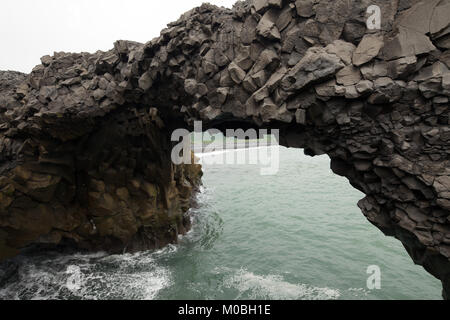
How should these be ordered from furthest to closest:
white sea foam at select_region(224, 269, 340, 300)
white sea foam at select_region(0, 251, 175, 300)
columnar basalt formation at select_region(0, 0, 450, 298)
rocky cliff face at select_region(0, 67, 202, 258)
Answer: white sea foam at select_region(0, 251, 175, 300) < rocky cliff face at select_region(0, 67, 202, 258) < white sea foam at select_region(224, 269, 340, 300) < columnar basalt formation at select_region(0, 0, 450, 298)

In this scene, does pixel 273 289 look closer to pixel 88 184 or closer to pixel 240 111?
pixel 240 111

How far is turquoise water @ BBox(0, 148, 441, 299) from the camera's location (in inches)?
388

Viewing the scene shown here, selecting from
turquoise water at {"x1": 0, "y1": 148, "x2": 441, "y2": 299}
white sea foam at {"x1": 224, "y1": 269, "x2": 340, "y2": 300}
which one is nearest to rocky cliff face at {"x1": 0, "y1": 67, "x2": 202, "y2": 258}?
turquoise water at {"x1": 0, "y1": 148, "x2": 441, "y2": 299}

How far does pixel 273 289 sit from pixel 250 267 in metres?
1.71

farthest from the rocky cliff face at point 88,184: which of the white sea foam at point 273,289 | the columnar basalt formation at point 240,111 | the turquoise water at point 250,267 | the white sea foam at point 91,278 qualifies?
the white sea foam at point 273,289

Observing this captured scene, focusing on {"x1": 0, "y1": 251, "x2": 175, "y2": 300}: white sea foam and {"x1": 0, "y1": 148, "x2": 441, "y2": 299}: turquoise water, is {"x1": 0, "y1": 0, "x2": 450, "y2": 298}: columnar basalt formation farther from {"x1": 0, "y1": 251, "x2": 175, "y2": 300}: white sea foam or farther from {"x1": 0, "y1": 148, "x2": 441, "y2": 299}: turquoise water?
{"x1": 0, "y1": 148, "x2": 441, "y2": 299}: turquoise water

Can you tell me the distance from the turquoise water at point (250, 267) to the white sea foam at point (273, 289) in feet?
0.12

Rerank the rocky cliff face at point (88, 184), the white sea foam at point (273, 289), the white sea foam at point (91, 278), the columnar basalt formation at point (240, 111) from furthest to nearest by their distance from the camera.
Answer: the white sea foam at point (91, 278)
the rocky cliff face at point (88, 184)
the white sea foam at point (273, 289)
the columnar basalt formation at point (240, 111)

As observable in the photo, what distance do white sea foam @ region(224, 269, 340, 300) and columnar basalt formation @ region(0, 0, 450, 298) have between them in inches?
184

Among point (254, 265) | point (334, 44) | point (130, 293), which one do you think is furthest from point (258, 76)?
point (130, 293)

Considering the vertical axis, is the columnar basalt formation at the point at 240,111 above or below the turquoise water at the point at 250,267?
above

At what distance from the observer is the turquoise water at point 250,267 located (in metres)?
9.86

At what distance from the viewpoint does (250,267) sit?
11359mm

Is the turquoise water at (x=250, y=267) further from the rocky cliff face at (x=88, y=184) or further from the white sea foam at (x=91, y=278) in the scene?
the rocky cliff face at (x=88, y=184)
